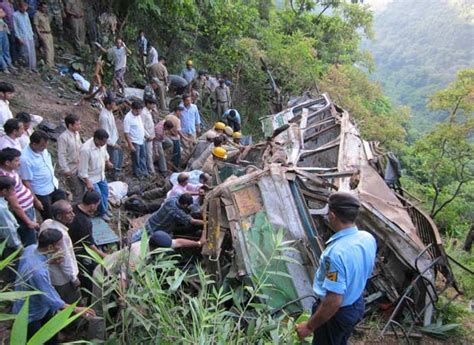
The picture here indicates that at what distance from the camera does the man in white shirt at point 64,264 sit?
3176mm

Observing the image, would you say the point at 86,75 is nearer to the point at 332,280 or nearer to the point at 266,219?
the point at 266,219

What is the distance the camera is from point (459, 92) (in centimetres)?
1127

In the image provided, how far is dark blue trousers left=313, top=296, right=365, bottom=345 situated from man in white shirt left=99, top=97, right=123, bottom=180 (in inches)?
176

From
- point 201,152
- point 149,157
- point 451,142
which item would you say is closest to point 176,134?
point 201,152

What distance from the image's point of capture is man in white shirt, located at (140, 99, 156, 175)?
6.85 meters

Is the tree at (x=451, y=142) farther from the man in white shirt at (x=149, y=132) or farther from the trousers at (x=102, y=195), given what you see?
the trousers at (x=102, y=195)

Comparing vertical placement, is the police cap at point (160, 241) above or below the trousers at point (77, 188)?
below

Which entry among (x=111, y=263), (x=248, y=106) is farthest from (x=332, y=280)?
(x=248, y=106)

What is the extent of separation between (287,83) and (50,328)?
13867 millimetres

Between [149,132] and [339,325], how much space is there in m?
5.24

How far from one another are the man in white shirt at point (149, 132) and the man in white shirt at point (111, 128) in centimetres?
59

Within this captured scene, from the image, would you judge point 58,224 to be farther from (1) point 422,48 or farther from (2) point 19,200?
(1) point 422,48

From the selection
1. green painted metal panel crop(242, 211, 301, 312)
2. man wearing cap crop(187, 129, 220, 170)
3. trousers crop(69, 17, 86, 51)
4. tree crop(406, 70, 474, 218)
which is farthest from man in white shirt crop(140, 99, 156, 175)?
tree crop(406, 70, 474, 218)

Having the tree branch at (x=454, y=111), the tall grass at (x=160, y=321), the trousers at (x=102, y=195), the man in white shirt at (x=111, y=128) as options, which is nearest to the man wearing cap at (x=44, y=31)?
the man in white shirt at (x=111, y=128)
